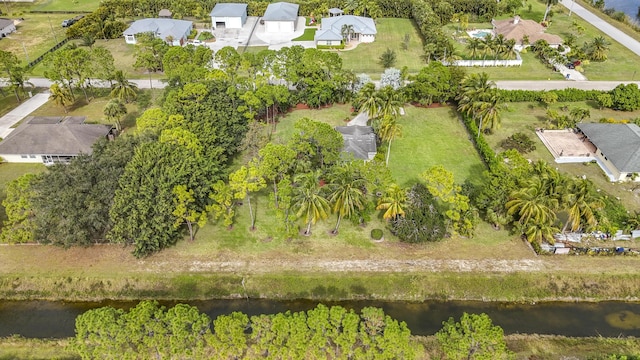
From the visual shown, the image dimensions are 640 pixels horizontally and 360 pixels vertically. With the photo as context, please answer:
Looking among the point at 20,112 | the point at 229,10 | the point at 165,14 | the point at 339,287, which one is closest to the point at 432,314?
the point at 339,287

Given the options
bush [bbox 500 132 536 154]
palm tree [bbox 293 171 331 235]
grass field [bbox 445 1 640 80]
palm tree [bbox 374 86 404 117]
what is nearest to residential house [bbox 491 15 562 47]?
grass field [bbox 445 1 640 80]

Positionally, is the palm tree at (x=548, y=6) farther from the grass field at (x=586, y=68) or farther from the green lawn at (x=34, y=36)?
the green lawn at (x=34, y=36)

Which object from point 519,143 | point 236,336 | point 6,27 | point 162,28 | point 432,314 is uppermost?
point 162,28

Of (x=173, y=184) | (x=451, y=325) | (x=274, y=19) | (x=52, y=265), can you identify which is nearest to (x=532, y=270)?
(x=451, y=325)

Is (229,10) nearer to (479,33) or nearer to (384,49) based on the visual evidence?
(384,49)

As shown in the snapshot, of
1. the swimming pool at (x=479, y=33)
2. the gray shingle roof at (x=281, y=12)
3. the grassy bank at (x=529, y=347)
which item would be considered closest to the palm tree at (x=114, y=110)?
the grassy bank at (x=529, y=347)

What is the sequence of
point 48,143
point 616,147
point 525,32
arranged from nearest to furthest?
1. point 616,147
2. point 48,143
3. point 525,32

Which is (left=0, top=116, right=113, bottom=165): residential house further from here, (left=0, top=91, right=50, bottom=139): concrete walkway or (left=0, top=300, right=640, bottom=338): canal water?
(left=0, top=300, right=640, bottom=338): canal water

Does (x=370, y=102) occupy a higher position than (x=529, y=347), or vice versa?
(x=370, y=102)
